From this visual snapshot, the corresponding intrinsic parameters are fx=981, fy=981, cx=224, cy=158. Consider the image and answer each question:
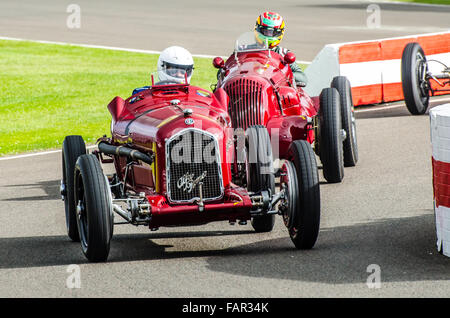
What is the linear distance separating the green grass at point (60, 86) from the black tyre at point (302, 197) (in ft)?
25.6

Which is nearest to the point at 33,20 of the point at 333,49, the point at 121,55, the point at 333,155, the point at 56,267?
the point at 121,55

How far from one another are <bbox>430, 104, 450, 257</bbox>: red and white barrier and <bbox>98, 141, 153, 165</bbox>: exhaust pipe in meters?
2.42

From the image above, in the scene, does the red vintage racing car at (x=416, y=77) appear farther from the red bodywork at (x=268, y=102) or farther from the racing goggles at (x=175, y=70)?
the racing goggles at (x=175, y=70)

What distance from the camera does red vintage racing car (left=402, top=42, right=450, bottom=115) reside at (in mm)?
15320

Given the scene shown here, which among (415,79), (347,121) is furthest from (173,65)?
(415,79)

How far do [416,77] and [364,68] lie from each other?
179 cm

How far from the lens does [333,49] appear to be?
17.2 meters

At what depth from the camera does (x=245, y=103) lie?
37.4 feet

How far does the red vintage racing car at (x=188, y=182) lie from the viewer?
7.93 metres

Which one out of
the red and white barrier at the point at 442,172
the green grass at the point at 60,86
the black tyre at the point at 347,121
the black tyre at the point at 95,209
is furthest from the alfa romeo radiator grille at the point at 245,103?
the green grass at the point at 60,86

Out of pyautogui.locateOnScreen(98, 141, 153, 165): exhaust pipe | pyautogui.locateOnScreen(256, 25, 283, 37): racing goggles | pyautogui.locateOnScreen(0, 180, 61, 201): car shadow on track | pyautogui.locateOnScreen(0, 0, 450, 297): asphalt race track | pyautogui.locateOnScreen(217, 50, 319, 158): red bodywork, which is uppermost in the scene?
pyautogui.locateOnScreen(256, 25, 283, 37): racing goggles

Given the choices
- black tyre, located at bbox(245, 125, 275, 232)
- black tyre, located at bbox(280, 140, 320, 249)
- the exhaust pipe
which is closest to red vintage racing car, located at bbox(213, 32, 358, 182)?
the exhaust pipe

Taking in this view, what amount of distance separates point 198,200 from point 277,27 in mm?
5687

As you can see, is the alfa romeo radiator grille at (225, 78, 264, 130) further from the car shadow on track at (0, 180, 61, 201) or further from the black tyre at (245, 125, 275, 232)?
the black tyre at (245, 125, 275, 232)
